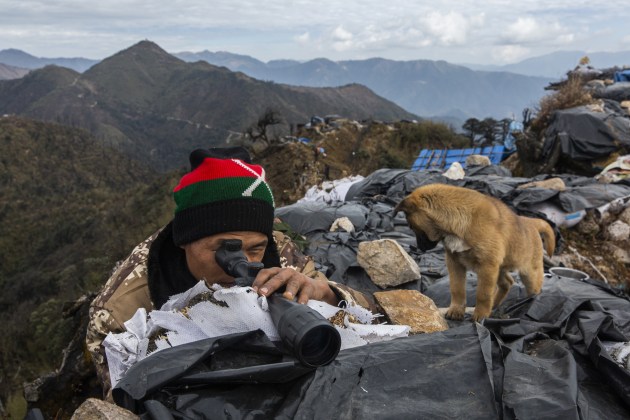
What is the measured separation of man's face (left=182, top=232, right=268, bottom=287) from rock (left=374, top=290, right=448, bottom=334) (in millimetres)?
739

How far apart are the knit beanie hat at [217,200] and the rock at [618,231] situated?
6857mm

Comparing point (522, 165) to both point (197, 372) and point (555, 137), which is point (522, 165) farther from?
point (197, 372)

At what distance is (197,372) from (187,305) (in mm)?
314

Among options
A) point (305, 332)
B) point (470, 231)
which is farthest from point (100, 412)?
point (470, 231)

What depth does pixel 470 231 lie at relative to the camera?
10.9ft

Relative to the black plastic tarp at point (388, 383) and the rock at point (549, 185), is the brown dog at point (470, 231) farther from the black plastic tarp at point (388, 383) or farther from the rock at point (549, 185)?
the rock at point (549, 185)

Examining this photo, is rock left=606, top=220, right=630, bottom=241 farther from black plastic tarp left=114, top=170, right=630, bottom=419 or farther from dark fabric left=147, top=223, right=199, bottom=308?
dark fabric left=147, top=223, right=199, bottom=308

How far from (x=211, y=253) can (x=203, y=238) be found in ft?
0.22

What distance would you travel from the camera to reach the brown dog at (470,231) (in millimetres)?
3332

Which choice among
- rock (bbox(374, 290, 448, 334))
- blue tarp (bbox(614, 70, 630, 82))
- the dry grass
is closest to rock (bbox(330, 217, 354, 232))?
rock (bbox(374, 290, 448, 334))

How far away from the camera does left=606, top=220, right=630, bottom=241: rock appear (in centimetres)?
665

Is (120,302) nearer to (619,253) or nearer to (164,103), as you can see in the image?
(619,253)

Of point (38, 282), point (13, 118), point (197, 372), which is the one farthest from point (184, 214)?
point (13, 118)

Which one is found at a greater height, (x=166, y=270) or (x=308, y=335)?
(x=308, y=335)
